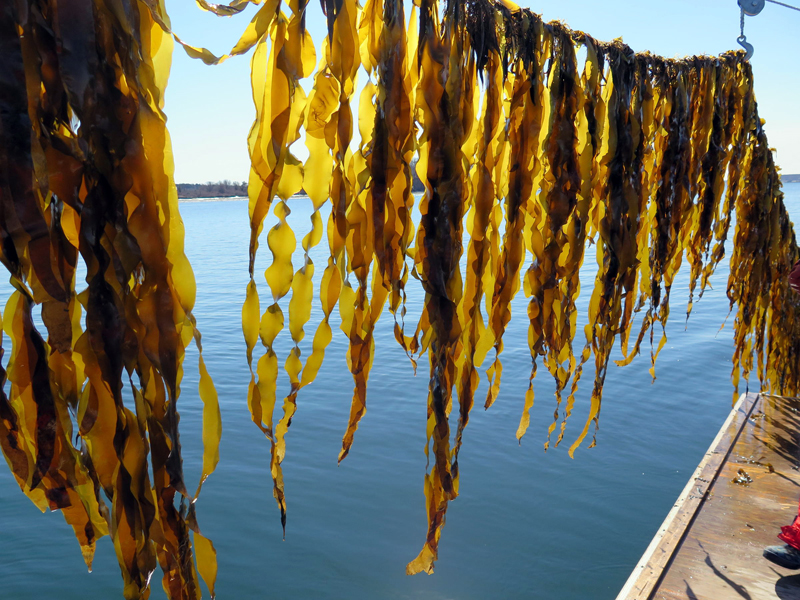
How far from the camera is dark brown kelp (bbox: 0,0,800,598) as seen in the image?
757 mm

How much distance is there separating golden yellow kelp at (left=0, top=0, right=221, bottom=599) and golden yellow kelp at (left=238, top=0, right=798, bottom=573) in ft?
0.56

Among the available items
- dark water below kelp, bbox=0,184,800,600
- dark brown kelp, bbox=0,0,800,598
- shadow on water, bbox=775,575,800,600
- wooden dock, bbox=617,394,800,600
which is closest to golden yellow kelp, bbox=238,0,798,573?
dark brown kelp, bbox=0,0,800,598

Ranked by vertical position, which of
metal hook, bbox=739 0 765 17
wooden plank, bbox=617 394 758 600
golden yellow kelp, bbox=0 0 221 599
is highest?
metal hook, bbox=739 0 765 17

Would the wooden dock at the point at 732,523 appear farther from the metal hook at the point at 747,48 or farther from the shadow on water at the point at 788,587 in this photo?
the metal hook at the point at 747,48

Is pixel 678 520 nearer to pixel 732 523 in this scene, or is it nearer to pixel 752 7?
pixel 732 523

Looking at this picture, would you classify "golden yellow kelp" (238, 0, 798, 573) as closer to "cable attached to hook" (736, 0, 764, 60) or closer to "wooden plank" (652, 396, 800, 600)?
"cable attached to hook" (736, 0, 764, 60)

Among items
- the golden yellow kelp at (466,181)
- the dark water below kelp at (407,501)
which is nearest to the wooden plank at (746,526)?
the golden yellow kelp at (466,181)

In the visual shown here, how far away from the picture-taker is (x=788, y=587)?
89.6 inches

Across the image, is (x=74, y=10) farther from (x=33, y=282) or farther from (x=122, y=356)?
(x=122, y=356)

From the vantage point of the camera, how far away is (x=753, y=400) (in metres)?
4.28

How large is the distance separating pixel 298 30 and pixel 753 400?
4532mm

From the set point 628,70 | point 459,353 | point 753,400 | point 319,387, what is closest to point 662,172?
point 628,70

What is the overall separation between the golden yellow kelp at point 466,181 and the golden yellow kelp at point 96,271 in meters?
0.17

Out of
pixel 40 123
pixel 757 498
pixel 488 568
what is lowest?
pixel 488 568
